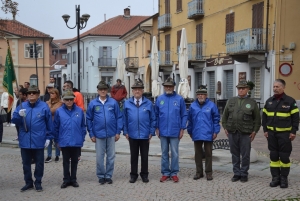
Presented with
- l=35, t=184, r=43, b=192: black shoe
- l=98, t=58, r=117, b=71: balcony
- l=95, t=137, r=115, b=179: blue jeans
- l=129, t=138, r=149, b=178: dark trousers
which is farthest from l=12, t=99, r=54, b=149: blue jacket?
l=98, t=58, r=117, b=71: balcony

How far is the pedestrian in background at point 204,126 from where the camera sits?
881cm

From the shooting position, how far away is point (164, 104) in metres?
8.83

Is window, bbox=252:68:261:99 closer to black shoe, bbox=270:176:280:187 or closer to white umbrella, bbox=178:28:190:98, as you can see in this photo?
white umbrella, bbox=178:28:190:98

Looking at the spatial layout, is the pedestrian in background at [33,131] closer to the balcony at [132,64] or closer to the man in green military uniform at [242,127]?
the man in green military uniform at [242,127]

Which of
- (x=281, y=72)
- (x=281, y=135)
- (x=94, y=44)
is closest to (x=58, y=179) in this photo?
(x=281, y=135)

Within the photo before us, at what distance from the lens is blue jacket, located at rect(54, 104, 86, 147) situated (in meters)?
8.32

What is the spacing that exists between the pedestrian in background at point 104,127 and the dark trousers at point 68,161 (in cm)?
43

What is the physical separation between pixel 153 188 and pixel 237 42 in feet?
54.7

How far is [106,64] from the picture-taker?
58.0 meters

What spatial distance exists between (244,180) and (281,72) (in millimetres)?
13382

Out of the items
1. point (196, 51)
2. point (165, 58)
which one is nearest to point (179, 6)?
point (165, 58)

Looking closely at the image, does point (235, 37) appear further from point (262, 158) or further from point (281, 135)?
point (281, 135)

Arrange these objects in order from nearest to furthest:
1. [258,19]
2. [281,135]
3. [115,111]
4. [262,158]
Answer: [281,135] → [115,111] → [262,158] → [258,19]

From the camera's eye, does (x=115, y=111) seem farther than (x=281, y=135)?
Yes
